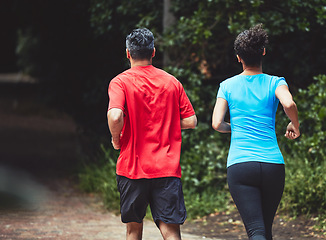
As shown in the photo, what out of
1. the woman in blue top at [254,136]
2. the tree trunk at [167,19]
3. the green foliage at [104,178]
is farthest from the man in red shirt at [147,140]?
the tree trunk at [167,19]

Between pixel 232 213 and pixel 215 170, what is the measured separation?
2.93 feet

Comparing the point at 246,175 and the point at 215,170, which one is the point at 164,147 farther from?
the point at 215,170

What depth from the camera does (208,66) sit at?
8.59 meters

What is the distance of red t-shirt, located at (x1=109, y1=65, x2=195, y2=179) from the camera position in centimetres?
366

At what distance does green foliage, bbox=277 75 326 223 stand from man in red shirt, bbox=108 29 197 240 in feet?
10.1

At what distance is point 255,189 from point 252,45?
3.08 feet

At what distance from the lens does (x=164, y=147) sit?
369 cm

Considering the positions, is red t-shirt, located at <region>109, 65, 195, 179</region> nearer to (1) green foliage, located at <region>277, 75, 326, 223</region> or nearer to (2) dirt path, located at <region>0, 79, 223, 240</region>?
(2) dirt path, located at <region>0, 79, 223, 240</region>

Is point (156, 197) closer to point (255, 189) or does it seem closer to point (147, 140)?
point (147, 140)

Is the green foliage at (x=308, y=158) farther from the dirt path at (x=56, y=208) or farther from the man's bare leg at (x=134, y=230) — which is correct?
the man's bare leg at (x=134, y=230)

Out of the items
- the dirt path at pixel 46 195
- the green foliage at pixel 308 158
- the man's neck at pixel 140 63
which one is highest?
the man's neck at pixel 140 63

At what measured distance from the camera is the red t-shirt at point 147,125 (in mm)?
3660

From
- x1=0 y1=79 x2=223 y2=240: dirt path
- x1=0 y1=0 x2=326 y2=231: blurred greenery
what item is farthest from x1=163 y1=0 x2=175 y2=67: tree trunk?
x1=0 y1=79 x2=223 y2=240: dirt path

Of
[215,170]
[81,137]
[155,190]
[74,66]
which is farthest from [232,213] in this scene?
[74,66]
